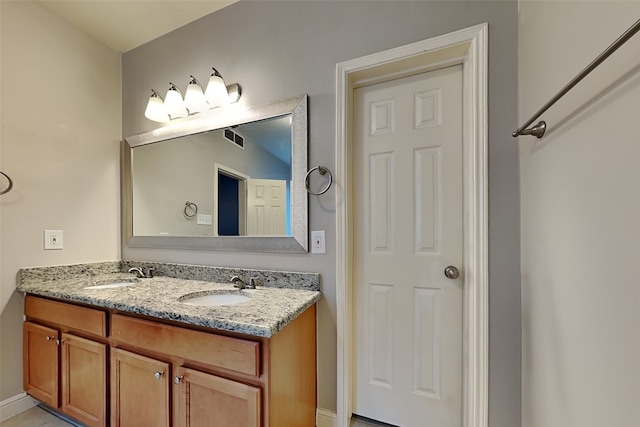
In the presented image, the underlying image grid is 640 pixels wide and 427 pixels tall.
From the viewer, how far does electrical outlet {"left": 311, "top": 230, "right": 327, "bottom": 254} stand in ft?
4.58

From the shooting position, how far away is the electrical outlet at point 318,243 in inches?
54.9

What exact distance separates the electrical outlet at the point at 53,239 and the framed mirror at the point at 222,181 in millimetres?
370

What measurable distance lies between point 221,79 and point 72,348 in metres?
1.71

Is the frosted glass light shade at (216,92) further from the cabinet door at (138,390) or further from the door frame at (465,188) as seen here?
the cabinet door at (138,390)

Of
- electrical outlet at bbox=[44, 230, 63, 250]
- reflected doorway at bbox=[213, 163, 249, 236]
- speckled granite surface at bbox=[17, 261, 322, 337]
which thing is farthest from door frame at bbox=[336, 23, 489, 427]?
electrical outlet at bbox=[44, 230, 63, 250]

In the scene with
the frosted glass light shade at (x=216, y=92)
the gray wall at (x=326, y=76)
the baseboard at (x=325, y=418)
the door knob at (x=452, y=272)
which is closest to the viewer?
the gray wall at (x=326, y=76)

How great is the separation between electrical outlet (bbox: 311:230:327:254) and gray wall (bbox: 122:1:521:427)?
0.12ft

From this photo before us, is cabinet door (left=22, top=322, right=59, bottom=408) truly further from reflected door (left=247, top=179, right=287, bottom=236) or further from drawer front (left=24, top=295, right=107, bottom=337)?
reflected door (left=247, top=179, right=287, bottom=236)

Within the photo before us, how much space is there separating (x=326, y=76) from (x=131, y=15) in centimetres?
146

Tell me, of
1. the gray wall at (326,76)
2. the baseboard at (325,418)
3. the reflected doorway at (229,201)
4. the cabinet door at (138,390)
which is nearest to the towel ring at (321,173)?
the gray wall at (326,76)

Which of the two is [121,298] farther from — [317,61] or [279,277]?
[317,61]

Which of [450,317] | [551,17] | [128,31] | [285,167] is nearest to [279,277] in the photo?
[285,167]

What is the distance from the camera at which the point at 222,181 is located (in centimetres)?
170

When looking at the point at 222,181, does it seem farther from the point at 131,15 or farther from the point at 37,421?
the point at 37,421
